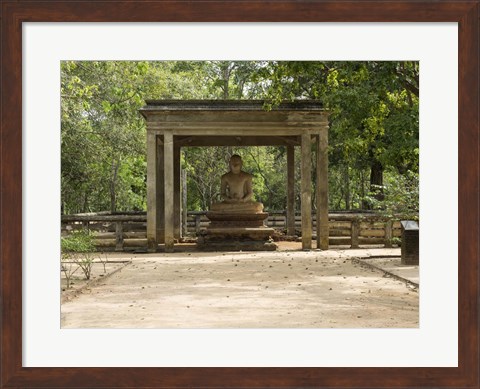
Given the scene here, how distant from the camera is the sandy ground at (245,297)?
7.29 meters

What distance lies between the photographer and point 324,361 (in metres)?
4.58

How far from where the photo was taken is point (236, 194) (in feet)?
63.5

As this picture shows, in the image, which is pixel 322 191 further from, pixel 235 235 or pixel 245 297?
pixel 245 297

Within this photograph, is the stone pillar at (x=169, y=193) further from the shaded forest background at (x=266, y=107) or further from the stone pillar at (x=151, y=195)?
the shaded forest background at (x=266, y=107)

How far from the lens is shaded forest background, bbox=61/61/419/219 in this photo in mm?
13859

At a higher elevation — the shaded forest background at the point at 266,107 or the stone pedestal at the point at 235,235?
the shaded forest background at the point at 266,107

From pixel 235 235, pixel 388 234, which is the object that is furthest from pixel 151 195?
pixel 388 234

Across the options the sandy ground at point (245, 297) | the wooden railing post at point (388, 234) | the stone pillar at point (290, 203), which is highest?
the stone pillar at point (290, 203)

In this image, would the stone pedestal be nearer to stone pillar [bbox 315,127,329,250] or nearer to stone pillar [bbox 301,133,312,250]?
stone pillar [bbox 301,133,312,250]

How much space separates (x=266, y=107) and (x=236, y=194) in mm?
4031

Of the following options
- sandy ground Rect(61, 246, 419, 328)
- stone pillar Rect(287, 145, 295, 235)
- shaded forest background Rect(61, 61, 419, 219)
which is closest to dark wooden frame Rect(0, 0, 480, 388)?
sandy ground Rect(61, 246, 419, 328)
